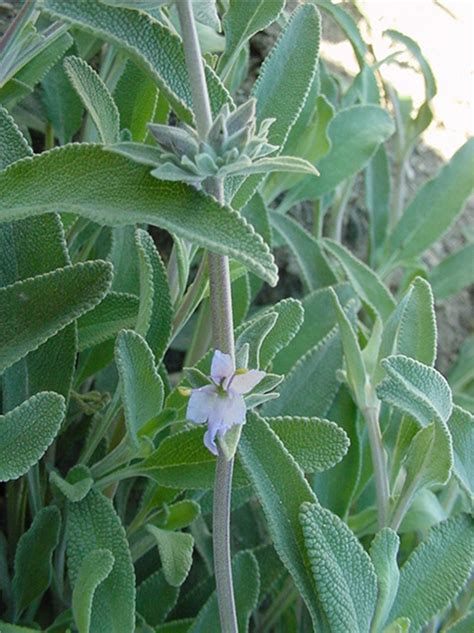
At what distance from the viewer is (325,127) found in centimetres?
84

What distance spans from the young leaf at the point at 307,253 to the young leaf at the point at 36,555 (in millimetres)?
362

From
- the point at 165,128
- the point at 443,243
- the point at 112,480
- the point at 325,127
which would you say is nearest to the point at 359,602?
the point at 112,480

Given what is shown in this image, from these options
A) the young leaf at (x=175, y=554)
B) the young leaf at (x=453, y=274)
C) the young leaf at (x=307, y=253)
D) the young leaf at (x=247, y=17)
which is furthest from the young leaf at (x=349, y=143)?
the young leaf at (x=175, y=554)

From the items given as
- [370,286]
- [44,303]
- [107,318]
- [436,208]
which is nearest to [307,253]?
[370,286]

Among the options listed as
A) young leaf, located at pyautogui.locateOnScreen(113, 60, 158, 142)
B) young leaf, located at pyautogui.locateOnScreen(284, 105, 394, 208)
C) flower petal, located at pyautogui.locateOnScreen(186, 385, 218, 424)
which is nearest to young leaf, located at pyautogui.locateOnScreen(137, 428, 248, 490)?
flower petal, located at pyautogui.locateOnScreen(186, 385, 218, 424)

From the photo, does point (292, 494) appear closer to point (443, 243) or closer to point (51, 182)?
point (51, 182)

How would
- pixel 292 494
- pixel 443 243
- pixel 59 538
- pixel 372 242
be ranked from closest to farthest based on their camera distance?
pixel 292 494 < pixel 59 538 < pixel 372 242 < pixel 443 243

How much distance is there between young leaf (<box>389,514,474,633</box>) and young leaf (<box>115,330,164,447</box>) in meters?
0.19

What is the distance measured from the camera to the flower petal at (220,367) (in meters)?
0.44

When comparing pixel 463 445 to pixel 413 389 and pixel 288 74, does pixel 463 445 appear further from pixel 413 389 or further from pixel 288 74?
pixel 288 74

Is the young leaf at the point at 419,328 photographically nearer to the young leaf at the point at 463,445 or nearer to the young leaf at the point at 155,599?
the young leaf at the point at 463,445

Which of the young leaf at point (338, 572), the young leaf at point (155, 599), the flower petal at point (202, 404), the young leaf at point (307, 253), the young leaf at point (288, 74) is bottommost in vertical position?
the young leaf at point (155, 599)

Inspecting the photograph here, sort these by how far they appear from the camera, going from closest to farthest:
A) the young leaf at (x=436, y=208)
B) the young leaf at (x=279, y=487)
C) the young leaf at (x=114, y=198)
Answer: the young leaf at (x=114, y=198) < the young leaf at (x=279, y=487) < the young leaf at (x=436, y=208)

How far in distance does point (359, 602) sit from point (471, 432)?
15 centimetres
